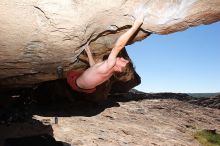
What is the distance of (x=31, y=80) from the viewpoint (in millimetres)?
8695

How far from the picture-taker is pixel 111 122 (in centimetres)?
1249

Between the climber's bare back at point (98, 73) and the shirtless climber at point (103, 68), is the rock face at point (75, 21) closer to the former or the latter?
the shirtless climber at point (103, 68)

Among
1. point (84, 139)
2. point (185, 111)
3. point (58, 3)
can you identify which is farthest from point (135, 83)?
point (58, 3)

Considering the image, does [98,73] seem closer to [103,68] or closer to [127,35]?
Answer: [103,68]

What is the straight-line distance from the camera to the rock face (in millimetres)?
5375

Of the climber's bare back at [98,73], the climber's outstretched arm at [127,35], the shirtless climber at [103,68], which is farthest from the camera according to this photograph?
the climber's bare back at [98,73]

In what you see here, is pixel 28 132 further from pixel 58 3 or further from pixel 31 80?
pixel 58 3

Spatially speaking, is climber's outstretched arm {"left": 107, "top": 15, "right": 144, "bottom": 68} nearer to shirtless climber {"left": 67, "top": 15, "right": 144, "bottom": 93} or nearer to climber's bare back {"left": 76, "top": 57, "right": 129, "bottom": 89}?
shirtless climber {"left": 67, "top": 15, "right": 144, "bottom": 93}

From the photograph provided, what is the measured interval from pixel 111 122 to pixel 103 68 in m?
6.25

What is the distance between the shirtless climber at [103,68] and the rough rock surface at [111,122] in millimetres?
3268

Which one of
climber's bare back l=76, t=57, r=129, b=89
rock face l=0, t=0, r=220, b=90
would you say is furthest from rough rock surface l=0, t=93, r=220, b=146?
rock face l=0, t=0, r=220, b=90

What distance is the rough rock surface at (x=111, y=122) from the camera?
10.8 metres

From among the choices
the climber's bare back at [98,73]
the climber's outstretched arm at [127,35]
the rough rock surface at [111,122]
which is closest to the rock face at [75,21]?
the climber's outstretched arm at [127,35]

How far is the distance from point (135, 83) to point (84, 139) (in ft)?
15.3
